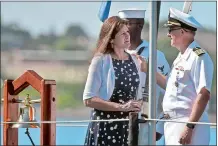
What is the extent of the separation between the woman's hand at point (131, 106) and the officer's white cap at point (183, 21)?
0.35 m

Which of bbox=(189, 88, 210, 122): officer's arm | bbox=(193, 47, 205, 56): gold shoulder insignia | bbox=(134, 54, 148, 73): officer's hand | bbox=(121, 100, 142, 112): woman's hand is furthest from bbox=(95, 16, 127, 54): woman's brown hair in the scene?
bbox=(189, 88, 210, 122): officer's arm

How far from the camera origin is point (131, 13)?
3.62m

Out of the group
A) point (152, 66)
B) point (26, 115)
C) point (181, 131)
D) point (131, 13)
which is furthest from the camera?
point (26, 115)

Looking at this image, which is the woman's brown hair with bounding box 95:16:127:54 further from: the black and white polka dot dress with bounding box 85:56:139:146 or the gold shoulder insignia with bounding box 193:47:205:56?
the gold shoulder insignia with bounding box 193:47:205:56

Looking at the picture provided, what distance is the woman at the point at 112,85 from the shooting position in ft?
11.6

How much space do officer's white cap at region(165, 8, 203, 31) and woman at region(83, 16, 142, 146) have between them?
207mm

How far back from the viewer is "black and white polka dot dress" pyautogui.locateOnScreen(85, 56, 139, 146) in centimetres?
353

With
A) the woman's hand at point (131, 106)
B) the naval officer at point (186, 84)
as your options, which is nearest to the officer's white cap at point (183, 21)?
the naval officer at point (186, 84)

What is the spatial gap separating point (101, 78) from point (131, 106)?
17 centimetres

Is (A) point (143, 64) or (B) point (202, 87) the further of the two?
(A) point (143, 64)

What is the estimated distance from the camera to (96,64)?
3557mm

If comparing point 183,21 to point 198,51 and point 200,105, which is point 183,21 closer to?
point 198,51

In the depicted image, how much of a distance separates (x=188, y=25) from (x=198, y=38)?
0.17 meters

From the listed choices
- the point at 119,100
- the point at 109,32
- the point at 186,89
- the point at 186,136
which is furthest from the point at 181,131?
the point at 109,32
